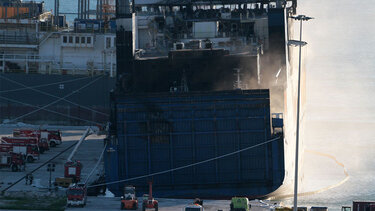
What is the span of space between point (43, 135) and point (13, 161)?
13.5m

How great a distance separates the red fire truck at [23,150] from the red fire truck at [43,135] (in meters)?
5.68

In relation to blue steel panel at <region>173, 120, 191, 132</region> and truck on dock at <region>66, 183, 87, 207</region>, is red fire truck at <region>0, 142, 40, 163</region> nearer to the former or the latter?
blue steel panel at <region>173, 120, 191, 132</region>

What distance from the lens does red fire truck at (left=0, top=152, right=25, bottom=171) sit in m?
56.6

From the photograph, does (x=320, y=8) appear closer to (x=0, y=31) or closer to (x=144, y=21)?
(x=0, y=31)

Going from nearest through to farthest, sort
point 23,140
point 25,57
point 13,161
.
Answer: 1. point 13,161
2. point 23,140
3. point 25,57

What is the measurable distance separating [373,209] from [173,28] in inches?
976

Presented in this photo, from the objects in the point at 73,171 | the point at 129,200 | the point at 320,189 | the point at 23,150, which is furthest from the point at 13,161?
the point at 320,189

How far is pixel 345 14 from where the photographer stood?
606ft

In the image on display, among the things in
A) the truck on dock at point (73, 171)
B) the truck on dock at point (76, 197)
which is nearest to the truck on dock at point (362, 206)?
the truck on dock at point (76, 197)

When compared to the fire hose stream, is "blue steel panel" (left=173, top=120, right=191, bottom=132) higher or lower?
higher

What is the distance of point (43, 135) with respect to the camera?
2761 inches

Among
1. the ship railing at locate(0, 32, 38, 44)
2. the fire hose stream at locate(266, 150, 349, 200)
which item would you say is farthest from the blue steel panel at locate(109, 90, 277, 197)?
the ship railing at locate(0, 32, 38, 44)

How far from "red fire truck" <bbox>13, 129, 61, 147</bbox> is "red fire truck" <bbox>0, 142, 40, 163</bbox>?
568 cm

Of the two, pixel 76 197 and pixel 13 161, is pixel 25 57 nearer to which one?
pixel 13 161
